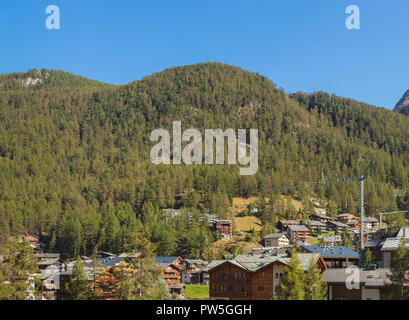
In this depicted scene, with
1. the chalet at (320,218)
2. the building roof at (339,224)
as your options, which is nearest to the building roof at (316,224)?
the building roof at (339,224)

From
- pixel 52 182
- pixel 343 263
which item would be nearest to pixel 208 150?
pixel 52 182

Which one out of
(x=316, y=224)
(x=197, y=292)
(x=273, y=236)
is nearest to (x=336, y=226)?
(x=316, y=224)

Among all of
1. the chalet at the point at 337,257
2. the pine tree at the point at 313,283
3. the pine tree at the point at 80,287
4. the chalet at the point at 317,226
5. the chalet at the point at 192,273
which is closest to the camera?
the pine tree at the point at 313,283

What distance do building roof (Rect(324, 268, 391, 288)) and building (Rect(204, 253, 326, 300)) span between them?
3.08 metres

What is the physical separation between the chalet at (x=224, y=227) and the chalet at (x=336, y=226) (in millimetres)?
28840

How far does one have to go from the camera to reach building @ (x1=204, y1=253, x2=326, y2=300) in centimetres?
4566

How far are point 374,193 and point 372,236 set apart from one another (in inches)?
1642

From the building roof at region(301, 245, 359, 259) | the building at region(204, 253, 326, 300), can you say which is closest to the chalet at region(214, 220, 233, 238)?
the building roof at region(301, 245, 359, 259)

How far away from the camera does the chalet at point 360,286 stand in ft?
122

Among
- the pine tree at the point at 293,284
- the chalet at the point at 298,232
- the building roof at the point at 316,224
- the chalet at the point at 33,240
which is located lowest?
the chalet at the point at 33,240

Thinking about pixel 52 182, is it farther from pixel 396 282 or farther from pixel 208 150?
pixel 396 282

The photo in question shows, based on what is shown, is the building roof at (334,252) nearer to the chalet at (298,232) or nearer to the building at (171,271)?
the building at (171,271)
